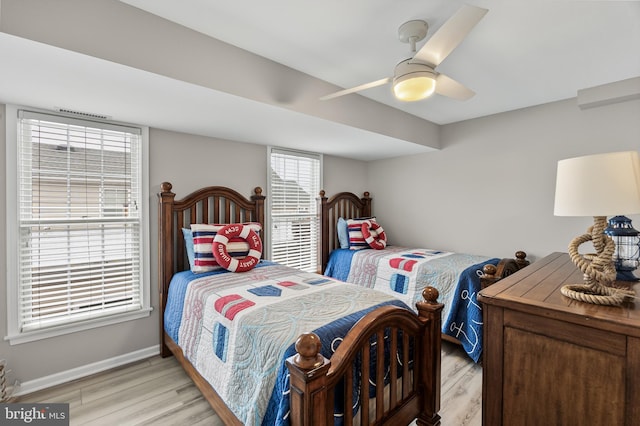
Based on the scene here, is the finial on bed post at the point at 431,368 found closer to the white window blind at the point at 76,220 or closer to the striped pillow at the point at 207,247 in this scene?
the striped pillow at the point at 207,247

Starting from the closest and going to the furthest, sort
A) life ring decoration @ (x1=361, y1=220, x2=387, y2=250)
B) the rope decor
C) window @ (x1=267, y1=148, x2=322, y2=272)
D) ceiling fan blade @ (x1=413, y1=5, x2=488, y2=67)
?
1. the rope decor
2. ceiling fan blade @ (x1=413, y1=5, x2=488, y2=67)
3. window @ (x1=267, y1=148, x2=322, y2=272)
4. life ring decoration @ (x1=361, y1=220, x2=387, y2=250)

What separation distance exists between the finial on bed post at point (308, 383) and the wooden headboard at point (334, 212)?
2790 mm

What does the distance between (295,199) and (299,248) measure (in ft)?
2.10

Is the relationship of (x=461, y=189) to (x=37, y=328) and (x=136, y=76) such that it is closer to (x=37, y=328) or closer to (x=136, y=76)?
(x=136, y=76)

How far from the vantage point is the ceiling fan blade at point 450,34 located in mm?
1245

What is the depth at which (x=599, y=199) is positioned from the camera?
107 centimetres

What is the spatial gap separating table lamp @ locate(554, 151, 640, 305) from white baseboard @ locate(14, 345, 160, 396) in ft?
10.0

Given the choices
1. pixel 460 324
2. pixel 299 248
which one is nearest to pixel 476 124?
pixel 460 324

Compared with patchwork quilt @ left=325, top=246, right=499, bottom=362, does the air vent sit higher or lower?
higher

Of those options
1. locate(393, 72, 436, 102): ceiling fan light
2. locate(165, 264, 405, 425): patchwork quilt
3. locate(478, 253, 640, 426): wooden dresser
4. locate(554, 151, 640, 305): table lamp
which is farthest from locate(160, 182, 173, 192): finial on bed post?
locate(554, 151, 640, 305): table lamp

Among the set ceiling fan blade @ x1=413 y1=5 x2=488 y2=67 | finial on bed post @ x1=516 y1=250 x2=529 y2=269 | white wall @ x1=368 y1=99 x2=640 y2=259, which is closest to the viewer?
ceiling fan blade @ x1=413 y1=5 x2=488 y2=67

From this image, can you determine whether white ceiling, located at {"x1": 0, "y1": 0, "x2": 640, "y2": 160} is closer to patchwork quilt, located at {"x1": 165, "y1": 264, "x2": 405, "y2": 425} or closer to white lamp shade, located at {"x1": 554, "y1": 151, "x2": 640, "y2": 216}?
white lamp shade, located at {"x1": 554, "y1": 151, "x2": 640, "y2": 216}

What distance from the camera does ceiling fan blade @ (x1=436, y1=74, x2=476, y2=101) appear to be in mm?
1759

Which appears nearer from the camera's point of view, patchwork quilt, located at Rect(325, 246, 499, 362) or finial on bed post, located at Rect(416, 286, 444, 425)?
finial on bed post, located at Rect(416, 286, 444, 425)
